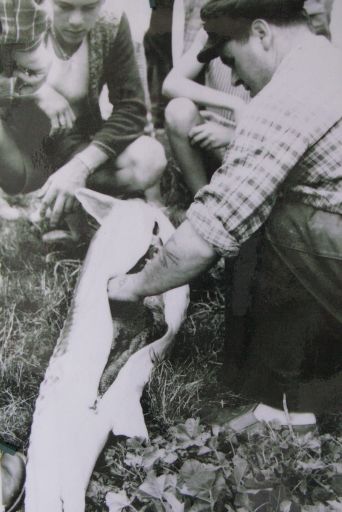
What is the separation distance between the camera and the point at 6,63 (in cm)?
262

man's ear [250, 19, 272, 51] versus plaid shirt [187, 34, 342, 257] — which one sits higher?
man's ear [250, 19, 272, 51]

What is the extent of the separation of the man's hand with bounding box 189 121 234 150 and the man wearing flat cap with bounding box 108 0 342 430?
0.34 feet

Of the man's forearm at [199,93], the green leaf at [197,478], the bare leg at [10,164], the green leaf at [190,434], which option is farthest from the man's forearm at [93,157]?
the green leaf at [197,478]

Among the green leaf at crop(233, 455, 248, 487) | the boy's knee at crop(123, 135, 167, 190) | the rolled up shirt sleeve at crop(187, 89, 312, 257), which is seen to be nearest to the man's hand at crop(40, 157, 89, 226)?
the boy's knee at crop(123, 135, 167, 190)

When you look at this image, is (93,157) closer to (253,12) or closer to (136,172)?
(136,172)

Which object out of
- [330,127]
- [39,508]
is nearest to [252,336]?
[330,127]

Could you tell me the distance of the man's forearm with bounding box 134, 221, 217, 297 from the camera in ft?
7.41

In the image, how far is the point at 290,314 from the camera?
7.43 feet

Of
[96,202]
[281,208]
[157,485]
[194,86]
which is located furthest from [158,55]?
[157,485]

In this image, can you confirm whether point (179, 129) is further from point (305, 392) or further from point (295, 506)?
point (295, 506)

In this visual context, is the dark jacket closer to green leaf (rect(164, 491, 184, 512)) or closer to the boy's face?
the boy's face

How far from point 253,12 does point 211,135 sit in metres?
0.52

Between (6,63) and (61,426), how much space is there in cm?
179

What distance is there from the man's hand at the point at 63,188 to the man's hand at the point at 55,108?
7.0 inches
